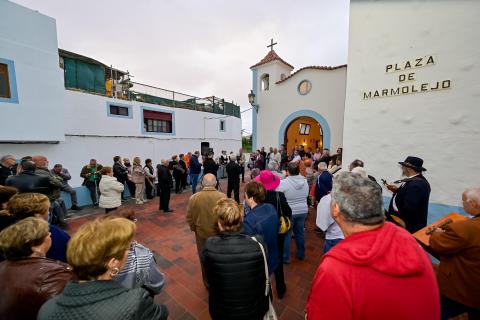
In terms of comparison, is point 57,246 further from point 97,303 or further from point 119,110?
point 119,110

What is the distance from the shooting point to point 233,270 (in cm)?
160

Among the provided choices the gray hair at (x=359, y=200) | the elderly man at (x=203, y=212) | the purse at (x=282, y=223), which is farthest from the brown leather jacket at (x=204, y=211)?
the gray hair at (x=359, y=200)

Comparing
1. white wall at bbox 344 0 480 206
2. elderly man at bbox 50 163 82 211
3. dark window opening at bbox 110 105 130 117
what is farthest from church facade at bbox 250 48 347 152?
elderly man at bbox 50 163 82 211

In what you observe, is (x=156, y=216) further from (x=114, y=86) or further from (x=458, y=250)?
(x=114, y=86)

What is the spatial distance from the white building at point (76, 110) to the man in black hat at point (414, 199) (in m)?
8.97

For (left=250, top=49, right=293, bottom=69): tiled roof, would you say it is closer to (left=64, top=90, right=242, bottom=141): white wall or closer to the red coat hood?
(left=64, top=90, right=242, bottom=141): white wall

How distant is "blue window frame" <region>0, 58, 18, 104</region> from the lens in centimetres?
653

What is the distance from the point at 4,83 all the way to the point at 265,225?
381 inches

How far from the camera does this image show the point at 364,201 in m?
1.14

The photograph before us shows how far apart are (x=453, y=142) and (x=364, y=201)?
4.66 m

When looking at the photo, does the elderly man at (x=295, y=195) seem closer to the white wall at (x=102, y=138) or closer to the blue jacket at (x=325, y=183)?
the blue jacket at (x=325, y=183)

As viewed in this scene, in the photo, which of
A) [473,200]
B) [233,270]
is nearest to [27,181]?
[233,270]

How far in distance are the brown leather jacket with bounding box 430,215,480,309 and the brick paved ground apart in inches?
62.9

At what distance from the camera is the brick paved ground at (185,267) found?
2701mm
